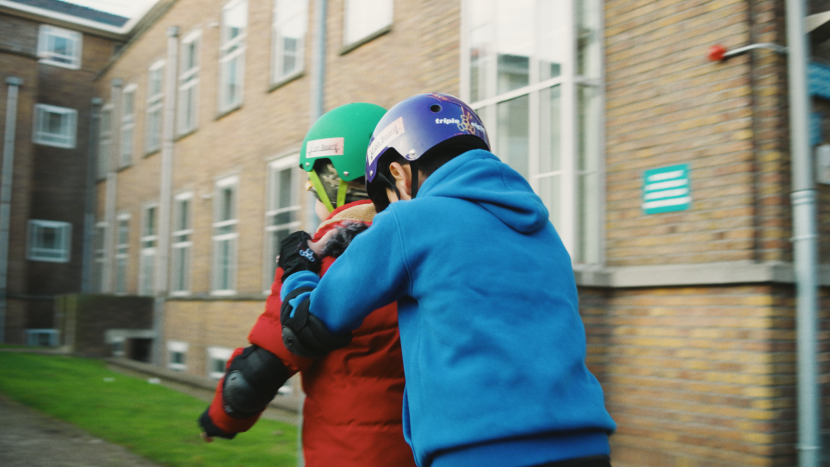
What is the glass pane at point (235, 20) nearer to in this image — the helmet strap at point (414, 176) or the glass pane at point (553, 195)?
the glass pane at point (553, 195)

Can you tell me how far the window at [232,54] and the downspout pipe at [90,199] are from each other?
11963mm

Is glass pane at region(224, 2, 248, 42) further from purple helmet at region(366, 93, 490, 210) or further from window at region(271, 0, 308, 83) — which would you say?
purple helmet at region(366, 93, 490, 210)

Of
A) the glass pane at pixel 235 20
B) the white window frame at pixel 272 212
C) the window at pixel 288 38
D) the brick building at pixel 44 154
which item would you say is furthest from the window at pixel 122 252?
the window at pixel 288 38

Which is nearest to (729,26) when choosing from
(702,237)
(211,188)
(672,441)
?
(702,237)

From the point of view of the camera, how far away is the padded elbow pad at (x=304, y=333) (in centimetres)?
175

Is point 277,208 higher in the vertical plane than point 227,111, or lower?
lower

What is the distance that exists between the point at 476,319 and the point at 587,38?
5485 mm

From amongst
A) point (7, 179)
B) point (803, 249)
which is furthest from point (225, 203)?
point (7, 179)

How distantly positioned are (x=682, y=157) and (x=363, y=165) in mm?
3827

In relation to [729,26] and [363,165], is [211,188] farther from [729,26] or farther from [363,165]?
[363,165]

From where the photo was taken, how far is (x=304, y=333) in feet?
5.78

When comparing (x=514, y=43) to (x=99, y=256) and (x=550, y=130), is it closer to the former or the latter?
(x=550, y=130)

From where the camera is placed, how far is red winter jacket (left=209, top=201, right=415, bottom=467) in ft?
6.53

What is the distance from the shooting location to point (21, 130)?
80.5 feet
